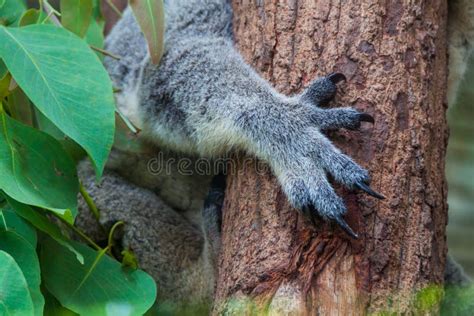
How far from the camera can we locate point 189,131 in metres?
2.75

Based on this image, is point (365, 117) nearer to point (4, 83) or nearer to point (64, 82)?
point (64, 82)

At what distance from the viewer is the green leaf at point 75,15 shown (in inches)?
99.3

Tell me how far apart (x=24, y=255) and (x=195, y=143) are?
2.83ft

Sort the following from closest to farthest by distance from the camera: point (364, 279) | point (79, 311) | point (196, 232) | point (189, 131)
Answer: point (364, 279) → point (79, 311) → point (189, 131) → point (196, 232)

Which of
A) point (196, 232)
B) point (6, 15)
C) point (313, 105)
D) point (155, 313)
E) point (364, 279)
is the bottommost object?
point (155, 313)

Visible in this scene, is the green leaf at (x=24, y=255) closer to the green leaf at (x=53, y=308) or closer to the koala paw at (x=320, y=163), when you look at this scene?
the green leaf at (x=53, y=308)

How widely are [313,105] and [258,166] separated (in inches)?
10.1

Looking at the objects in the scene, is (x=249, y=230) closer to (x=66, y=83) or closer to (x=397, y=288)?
(x=397, y=288)

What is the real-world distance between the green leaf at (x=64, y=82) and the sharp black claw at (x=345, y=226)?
65cm

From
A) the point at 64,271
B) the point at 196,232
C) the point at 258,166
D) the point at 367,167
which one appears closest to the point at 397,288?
the point at 367,167

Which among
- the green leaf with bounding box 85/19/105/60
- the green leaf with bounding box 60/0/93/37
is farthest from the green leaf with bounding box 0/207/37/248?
the green leaf with bounding box 85/19/105/60

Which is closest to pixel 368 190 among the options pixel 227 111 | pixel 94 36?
Result: pixel 227 111

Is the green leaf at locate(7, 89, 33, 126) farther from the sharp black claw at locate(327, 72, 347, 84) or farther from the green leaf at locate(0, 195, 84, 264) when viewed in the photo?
the sharp black claw at locate(327, 72, 347, 84)

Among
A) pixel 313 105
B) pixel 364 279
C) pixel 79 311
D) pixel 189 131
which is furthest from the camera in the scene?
pixel 189 131
